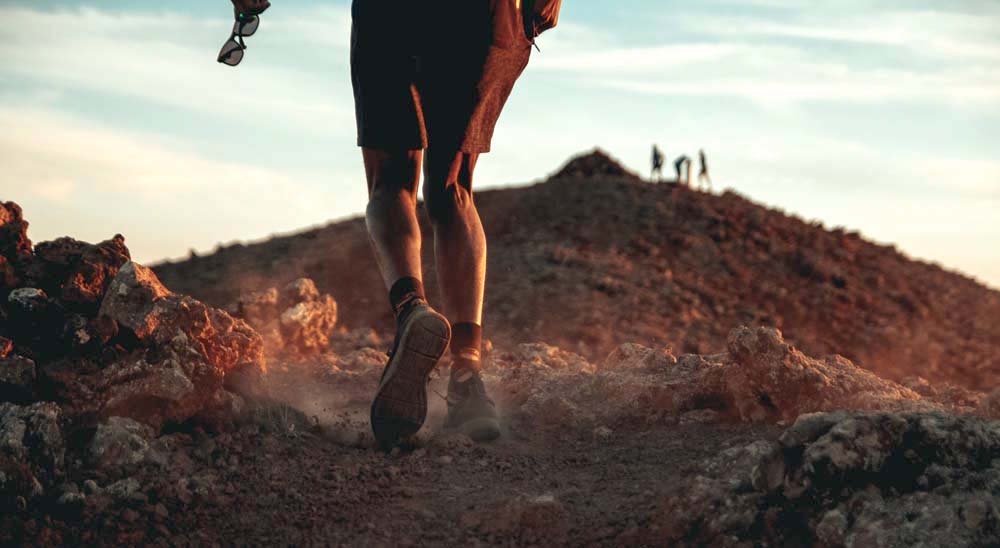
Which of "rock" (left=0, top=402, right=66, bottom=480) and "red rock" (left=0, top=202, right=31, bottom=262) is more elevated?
"red rock" (left=0, top=202, right=31, bottom=262)

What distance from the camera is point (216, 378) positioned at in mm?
4230

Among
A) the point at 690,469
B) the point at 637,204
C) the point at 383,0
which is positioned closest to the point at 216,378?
the point at 383,0

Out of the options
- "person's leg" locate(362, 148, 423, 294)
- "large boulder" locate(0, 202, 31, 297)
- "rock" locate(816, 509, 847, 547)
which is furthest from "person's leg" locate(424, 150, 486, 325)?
"rock" locate(816, 509, 847, 547)

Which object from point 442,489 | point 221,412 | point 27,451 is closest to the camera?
point 27,451

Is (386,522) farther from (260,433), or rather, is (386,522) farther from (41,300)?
(41,300)

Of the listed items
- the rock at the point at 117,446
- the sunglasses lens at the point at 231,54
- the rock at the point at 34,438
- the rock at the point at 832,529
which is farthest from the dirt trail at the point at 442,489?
the sunglasses lens at the point at 231,54

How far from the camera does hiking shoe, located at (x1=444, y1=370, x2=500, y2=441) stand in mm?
4238

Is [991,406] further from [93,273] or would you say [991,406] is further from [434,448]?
[93,273]

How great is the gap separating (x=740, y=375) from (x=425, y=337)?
128 centimetres

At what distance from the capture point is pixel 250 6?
4227 millimetres

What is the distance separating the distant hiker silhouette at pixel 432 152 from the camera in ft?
13.0

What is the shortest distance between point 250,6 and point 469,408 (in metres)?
1.70

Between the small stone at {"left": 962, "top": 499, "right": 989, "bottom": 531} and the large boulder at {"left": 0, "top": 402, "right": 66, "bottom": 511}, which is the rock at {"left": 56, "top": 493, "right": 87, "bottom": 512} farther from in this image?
the small stone at {"left": 962, "top": 499, "right": 989, "bottom": 531}

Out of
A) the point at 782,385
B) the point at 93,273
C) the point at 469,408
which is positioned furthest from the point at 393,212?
the point at 782,385
